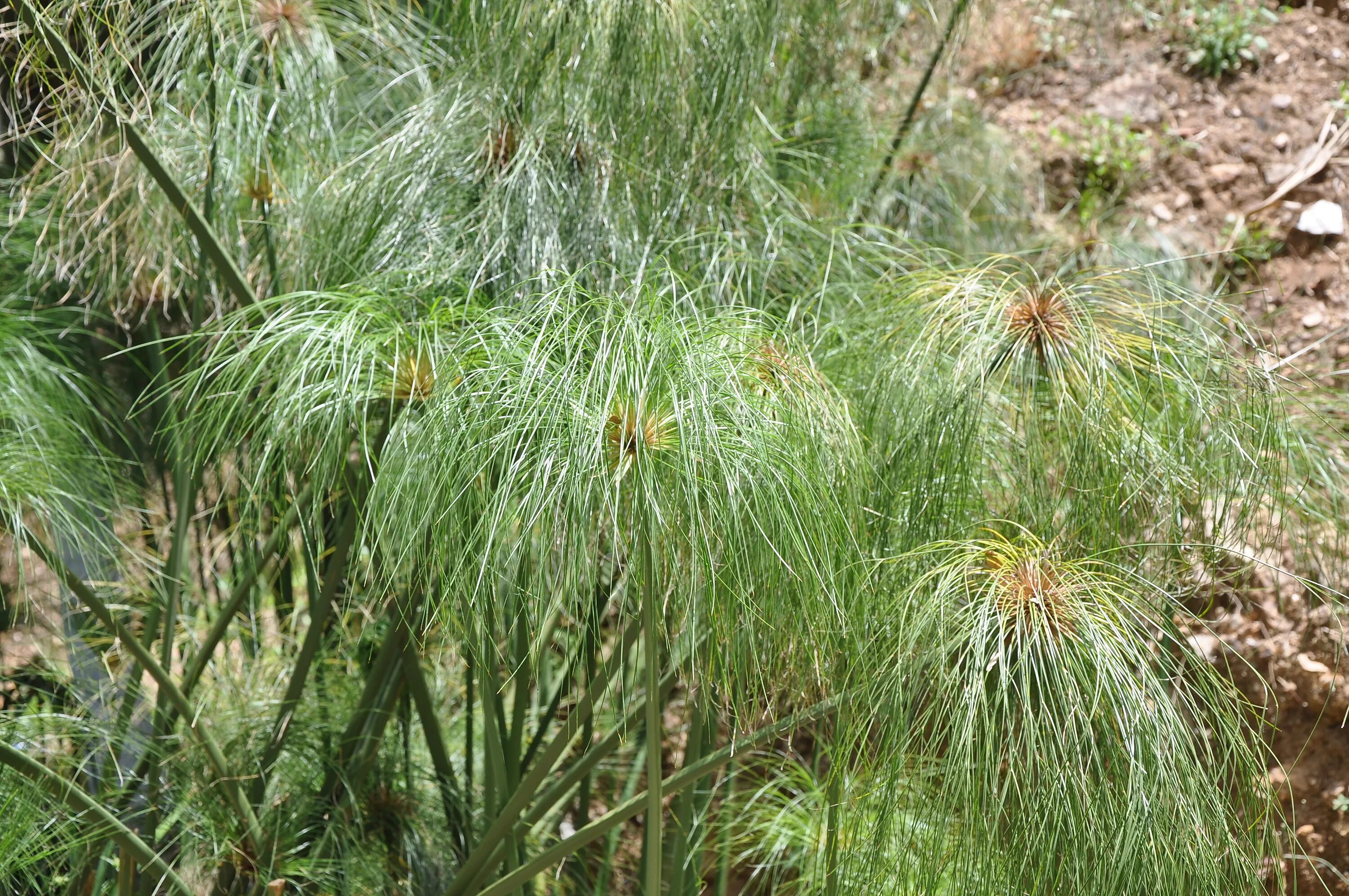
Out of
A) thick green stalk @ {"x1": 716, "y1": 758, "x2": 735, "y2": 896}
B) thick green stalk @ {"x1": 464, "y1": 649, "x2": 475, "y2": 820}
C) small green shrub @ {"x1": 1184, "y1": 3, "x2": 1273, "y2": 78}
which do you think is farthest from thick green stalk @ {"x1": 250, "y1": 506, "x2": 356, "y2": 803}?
small green shrub @ {"x1": 1184, "y1": 3, "x2": 1273, "y2": 78}

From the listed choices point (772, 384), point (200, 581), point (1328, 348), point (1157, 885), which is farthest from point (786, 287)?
point (200, 581)

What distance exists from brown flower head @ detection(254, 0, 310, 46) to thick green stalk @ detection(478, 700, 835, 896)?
1145 mm

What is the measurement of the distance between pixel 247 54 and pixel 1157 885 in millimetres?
1453

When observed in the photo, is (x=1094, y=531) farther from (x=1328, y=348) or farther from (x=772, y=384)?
(x=1328, y=348)

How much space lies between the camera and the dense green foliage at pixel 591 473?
0.99 m

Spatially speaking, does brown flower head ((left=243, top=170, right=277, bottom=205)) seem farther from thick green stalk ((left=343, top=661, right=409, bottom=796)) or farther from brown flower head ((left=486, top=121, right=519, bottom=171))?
thick green stalk ((left=343, top=661, right=409, bottom=796))

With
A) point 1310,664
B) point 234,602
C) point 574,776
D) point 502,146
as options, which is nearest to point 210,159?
point 502,146

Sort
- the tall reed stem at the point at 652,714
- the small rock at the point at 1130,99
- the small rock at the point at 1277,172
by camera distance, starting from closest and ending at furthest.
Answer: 1. the tall reed stem at the point at 652,714
2. the small rock at the point at 1277,172
3. the small rock at the point at 1130,99

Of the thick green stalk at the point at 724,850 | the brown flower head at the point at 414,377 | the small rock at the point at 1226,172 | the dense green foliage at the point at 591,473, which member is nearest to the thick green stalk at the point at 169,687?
the dense green foliage at the point at 591,473

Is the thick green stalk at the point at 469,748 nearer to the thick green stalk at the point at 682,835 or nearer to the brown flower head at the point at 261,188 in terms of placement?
the thick green stalk at the point at 682,835

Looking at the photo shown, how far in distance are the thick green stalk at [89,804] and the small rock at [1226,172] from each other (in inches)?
90.2

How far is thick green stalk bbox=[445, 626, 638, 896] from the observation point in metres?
1.08

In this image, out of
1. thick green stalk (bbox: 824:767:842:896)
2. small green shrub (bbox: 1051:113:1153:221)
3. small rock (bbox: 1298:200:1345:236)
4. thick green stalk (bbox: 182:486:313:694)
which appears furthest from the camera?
small green shrub (bbox: 1051:113:1153:221)

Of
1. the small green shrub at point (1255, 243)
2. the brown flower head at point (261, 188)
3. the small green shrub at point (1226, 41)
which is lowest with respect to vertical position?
the small green shrub at point (1255, 243)
